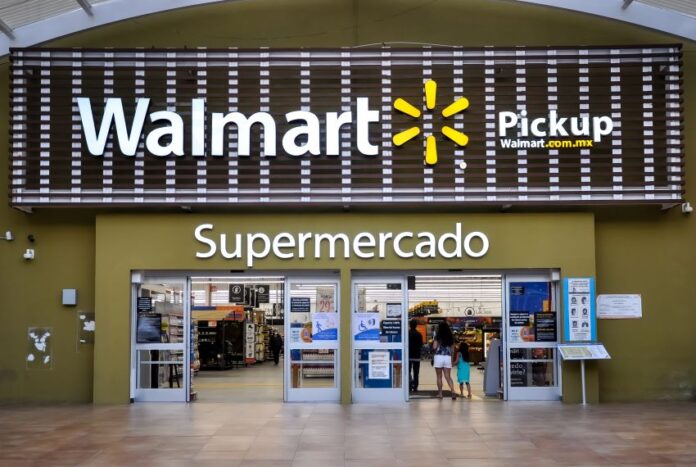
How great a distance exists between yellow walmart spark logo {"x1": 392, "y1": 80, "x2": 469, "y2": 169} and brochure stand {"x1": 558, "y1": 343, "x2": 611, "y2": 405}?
3375 mm

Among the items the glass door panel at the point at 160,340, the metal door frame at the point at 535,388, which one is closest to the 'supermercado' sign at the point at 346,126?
the glass door panel at the point at 160,340

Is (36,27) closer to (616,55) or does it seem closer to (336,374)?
(336,374)

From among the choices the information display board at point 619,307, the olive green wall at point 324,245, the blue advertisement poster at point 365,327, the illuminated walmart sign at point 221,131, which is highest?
the illuminated walmart sign at point 221,131

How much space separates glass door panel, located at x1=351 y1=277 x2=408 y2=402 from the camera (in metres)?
14.4

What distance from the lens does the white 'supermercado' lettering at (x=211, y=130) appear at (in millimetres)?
14031

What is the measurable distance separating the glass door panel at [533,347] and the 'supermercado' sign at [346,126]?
1.86 metres

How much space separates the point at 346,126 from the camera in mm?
14156

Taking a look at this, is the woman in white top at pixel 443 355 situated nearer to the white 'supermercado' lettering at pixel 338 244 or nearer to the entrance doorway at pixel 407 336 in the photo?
the entrance doorway at pixel 407 336

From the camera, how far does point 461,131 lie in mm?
14141

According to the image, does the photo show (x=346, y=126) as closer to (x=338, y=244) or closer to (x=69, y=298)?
(x=338, y=244)

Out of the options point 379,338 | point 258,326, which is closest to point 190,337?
point 379,338

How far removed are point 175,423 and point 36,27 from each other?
7.53 metres

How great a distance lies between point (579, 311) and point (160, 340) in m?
6.92

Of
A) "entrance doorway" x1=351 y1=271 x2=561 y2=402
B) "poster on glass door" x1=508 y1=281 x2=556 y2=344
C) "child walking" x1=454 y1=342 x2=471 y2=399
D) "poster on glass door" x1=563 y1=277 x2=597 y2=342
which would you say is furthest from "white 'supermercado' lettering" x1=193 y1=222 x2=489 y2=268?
"child walking" x1=454 y1=342 x2=471 y2=399
